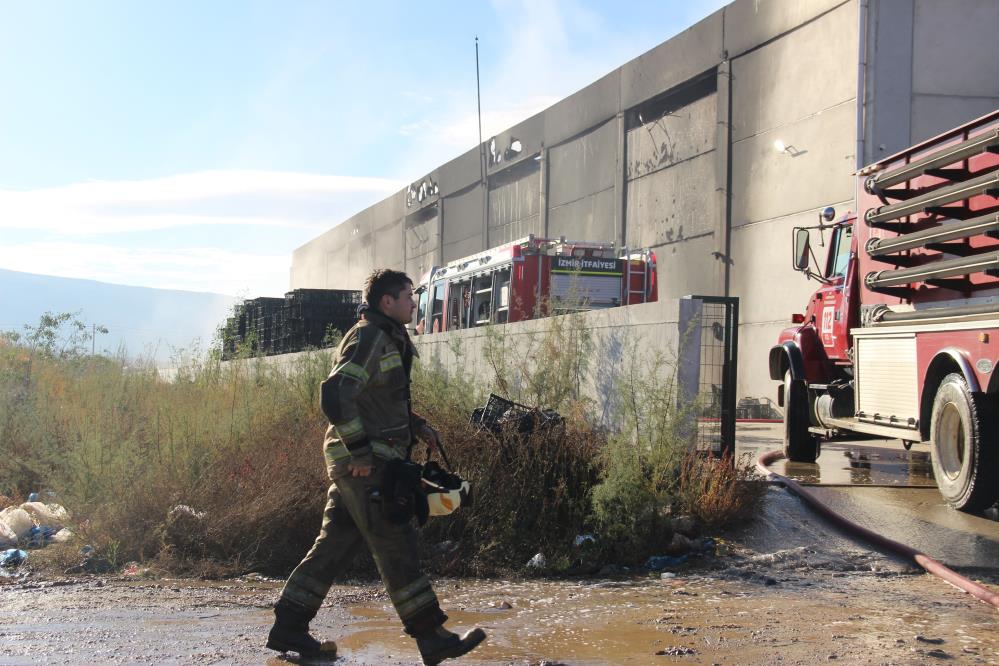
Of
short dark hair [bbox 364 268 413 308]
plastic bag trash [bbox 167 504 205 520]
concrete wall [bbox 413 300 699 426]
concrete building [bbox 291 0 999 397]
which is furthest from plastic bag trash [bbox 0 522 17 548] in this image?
concrete building [bbox 291 0 999 397]

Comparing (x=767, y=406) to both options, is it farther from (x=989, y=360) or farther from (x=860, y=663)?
(x=860, y=663)

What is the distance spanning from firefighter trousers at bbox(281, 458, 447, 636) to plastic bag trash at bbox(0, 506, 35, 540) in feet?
14.0

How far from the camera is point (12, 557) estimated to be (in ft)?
24.1

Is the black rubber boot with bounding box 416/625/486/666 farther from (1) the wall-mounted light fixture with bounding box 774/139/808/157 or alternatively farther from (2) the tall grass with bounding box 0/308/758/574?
(1) the wall-mounted light fixture with bounding box 774/139/808/157

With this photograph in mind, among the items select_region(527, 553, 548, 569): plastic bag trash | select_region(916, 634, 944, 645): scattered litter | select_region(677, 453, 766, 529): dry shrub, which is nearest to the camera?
select_region(916, 634, 944, 645): scattered litter

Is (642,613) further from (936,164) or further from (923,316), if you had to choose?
(936,164)

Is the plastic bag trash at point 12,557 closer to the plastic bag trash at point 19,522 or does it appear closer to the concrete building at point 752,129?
the plastic bag trash at point 19,522

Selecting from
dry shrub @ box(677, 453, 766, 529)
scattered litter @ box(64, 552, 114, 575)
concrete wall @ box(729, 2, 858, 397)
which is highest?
concrete wall @ box(729, 2, 858, 397)

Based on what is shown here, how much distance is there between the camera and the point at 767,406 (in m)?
23.2

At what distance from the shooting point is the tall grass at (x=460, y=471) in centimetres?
734

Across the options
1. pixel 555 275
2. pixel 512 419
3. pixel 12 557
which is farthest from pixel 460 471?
pixel 555 275

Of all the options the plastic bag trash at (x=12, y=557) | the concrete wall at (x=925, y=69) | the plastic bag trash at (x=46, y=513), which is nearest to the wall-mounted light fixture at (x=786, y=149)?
the concrete wall at (x=925, y=69)

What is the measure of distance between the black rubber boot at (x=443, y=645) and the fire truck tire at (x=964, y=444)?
5.19 m

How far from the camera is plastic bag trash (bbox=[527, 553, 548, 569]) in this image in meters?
7.13
